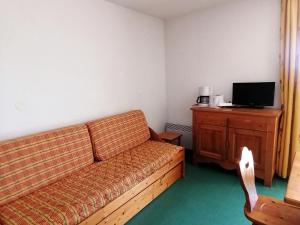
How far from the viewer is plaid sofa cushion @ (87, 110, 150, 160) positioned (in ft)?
7.94

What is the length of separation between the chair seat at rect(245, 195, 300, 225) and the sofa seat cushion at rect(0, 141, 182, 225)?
Result: 3.46 ft

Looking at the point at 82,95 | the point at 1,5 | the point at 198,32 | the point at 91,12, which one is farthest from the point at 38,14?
the point at 198,32

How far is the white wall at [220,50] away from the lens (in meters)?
2.73

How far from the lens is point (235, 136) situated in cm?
273

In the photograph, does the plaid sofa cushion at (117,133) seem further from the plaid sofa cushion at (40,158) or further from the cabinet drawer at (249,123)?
the cabinet drawer at (249,123)

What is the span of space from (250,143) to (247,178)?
134 cm

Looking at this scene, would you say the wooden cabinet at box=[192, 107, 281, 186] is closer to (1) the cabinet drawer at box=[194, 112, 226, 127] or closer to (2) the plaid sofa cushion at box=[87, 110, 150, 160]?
(1) the cabinet drawer at box=[194, 112, 226, 127]

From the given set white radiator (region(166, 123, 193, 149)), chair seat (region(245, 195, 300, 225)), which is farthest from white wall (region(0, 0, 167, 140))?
chair seat (region(245, 195, 300, 225))

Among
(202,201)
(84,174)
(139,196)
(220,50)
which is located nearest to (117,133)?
(84,174)

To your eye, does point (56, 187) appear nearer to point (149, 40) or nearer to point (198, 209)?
point (198, 209)

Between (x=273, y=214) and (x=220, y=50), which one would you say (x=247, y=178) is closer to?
(x=273, y=214)

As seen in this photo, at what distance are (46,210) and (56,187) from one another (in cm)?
35

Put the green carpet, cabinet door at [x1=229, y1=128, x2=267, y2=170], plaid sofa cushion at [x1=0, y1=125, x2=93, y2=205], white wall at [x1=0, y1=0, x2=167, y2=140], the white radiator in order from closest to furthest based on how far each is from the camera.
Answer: plaid sofa cushion at [x1=0, y1=125, x2=93, y2=205] < white wall at [x1=0, y1=0, x2=167, y2=140] < the green carpet < cabinet door at [x1=229, y1=128, x2=267, y2=170] < the white radiator

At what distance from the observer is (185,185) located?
8.85 ft
